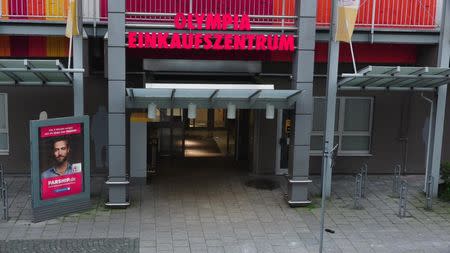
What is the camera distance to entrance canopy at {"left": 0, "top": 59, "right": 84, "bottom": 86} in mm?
10688

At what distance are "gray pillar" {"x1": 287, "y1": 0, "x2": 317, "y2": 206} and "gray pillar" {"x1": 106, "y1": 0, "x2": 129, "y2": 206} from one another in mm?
3895

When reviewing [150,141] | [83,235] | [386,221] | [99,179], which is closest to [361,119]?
[386,221]

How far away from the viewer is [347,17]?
467 inches

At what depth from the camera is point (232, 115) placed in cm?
1180

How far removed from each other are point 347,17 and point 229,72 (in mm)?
3874

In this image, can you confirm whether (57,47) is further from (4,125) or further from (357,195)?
(357,195)

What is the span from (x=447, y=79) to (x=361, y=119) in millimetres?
3602

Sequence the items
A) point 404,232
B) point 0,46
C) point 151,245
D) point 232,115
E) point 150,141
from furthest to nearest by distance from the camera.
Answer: point 150,141 → point 0,46 → point 232,115 → point 404,232 → point 151,245

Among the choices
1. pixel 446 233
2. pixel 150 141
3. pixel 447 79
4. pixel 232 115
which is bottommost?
pixel 446 233

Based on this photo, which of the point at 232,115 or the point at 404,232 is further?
the point at 232,115

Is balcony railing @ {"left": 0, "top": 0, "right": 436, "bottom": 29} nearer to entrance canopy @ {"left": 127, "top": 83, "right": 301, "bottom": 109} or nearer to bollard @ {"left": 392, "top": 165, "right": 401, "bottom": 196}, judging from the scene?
entrance canopy @ {"left": 127, "top": 83, "right": 301, "bottom": 109}

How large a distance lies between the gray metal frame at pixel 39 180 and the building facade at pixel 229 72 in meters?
0.50

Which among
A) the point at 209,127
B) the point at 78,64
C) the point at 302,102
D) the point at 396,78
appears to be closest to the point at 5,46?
the point at 78,64

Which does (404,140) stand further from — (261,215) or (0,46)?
(0,46)
